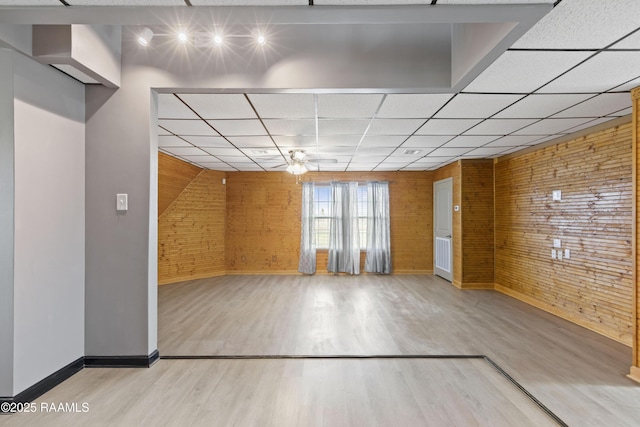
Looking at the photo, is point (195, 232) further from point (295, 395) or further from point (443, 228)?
point (443, 228)

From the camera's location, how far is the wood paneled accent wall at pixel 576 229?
345 cm

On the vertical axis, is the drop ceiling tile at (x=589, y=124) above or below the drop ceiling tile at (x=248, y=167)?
below

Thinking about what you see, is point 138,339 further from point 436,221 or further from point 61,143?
point 436,221

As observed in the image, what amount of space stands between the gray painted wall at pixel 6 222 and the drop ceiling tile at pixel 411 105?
2.83 metres

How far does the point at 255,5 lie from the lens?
1.63 m

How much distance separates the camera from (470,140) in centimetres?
440

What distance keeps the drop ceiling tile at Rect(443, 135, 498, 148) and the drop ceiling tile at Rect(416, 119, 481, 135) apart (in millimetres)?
344

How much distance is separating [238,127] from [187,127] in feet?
2.03

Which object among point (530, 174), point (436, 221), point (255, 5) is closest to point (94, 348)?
point (255, 5)

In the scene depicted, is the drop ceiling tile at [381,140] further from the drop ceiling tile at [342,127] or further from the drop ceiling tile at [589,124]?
the drop ceiling tile at [589,124]

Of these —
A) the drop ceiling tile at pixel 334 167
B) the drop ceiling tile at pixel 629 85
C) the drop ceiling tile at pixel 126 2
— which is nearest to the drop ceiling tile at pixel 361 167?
the drop ceiling tile at pixel 334 167

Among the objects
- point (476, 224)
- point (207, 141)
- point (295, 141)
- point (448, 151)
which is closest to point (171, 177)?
point (207, 141)

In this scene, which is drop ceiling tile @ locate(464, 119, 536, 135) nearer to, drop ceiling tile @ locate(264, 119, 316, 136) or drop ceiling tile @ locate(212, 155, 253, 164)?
drop ceiling tile @ locate(264, 119, 316, 136)

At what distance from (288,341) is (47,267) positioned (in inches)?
86.3
